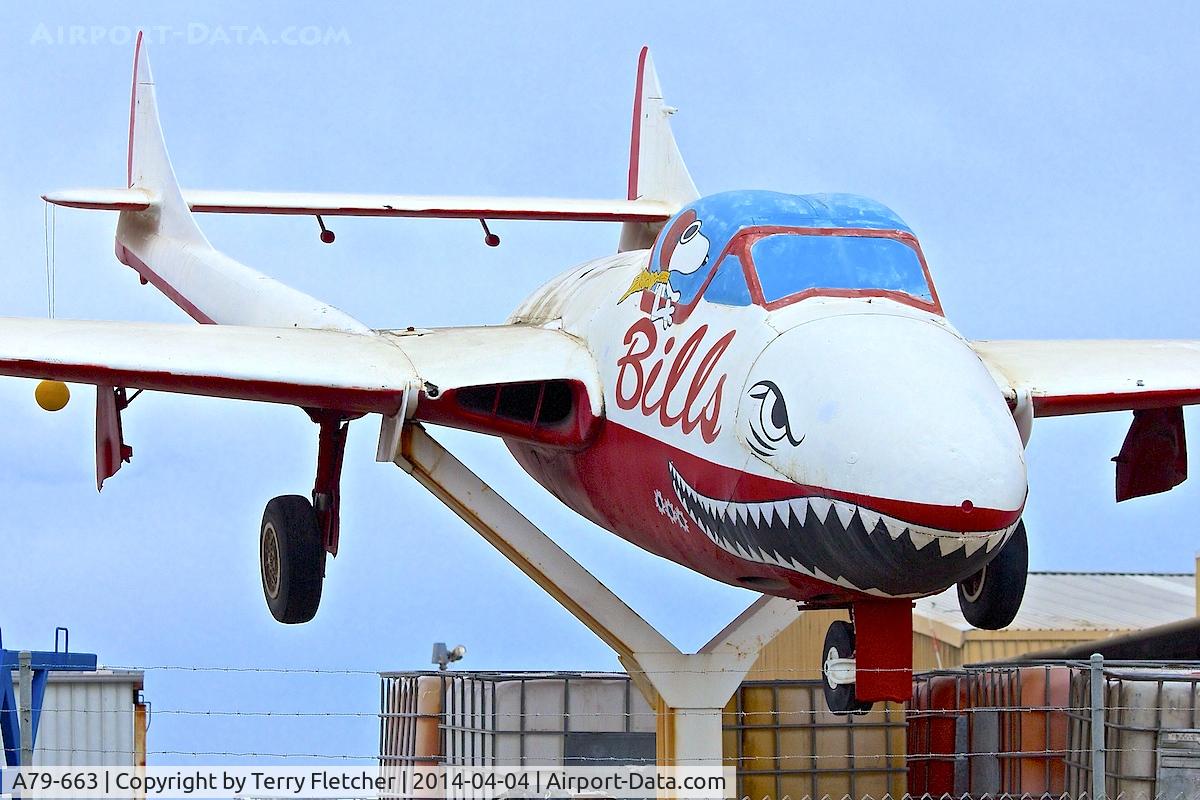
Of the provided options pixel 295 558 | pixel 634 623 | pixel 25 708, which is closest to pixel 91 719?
pixel 295 558

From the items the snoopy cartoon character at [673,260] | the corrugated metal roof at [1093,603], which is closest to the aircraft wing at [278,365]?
the snoopy cartoon character at [673,260]

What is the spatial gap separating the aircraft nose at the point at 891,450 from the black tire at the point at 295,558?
5.48 m

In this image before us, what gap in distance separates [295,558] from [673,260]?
440 centimetres

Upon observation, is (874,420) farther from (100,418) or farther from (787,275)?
(100,418)

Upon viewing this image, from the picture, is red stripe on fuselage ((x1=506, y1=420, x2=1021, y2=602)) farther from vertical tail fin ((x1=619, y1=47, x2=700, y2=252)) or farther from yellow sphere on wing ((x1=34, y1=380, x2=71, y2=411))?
vertical tail fin ((x1=619, y1=47, x2=700, y2=252))

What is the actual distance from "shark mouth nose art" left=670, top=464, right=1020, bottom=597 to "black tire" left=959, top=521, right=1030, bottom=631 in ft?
13.1

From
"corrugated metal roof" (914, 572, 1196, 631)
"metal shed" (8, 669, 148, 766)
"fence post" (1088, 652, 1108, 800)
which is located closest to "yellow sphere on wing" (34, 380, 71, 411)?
"metal shed" (8, 669, 148, 766)

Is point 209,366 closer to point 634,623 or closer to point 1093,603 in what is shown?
point 634,623

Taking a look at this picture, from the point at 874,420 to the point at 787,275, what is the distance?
1.72 metres

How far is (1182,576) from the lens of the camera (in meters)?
37.6

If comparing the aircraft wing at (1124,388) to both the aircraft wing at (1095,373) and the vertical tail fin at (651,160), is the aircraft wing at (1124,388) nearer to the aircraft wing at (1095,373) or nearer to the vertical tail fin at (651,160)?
the aircraft wing at (1095,373)

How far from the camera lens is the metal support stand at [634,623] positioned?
1370 centimetres

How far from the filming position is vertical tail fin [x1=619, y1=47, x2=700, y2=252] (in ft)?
65.9

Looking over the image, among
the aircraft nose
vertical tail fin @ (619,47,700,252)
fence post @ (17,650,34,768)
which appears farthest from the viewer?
vertical tail fin @ (619,47,700,252)
